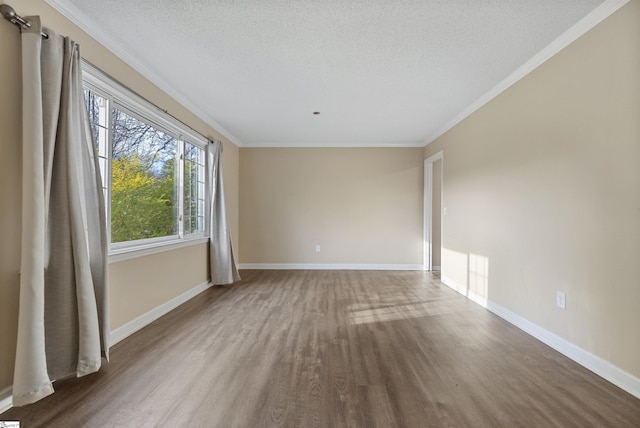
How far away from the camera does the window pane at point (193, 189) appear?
3.88 metres

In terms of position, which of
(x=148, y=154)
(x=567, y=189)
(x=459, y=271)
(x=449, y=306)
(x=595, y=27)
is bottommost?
(x=449, y=306)

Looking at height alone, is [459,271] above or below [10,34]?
below

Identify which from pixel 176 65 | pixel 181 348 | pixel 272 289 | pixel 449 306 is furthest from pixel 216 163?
pixel 449 306

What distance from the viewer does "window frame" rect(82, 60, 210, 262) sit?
7.69ft

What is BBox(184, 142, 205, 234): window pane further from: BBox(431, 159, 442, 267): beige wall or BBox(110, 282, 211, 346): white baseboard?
BBox(431, 159, 442, 267): beige wall

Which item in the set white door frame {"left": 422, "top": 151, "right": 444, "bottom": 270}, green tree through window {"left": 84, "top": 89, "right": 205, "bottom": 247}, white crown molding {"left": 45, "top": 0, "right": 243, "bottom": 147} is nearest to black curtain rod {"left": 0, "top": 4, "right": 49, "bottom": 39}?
white crown molding {"left": 45, "top": 0, "right": 243, "bottom": 147}

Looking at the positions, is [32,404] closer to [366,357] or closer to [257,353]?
[257,353]

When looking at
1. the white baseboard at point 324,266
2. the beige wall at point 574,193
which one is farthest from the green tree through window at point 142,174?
the beige wall at point 574,193

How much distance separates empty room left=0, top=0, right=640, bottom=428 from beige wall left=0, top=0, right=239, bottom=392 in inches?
0.6

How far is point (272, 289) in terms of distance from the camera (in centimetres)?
430

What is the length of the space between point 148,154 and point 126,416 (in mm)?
2431

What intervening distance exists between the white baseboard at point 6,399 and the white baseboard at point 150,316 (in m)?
0.77

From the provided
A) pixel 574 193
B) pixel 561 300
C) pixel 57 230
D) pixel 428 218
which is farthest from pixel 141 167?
pixel 428 218

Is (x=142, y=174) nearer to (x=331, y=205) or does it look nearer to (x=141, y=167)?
(x=141, y=167)
